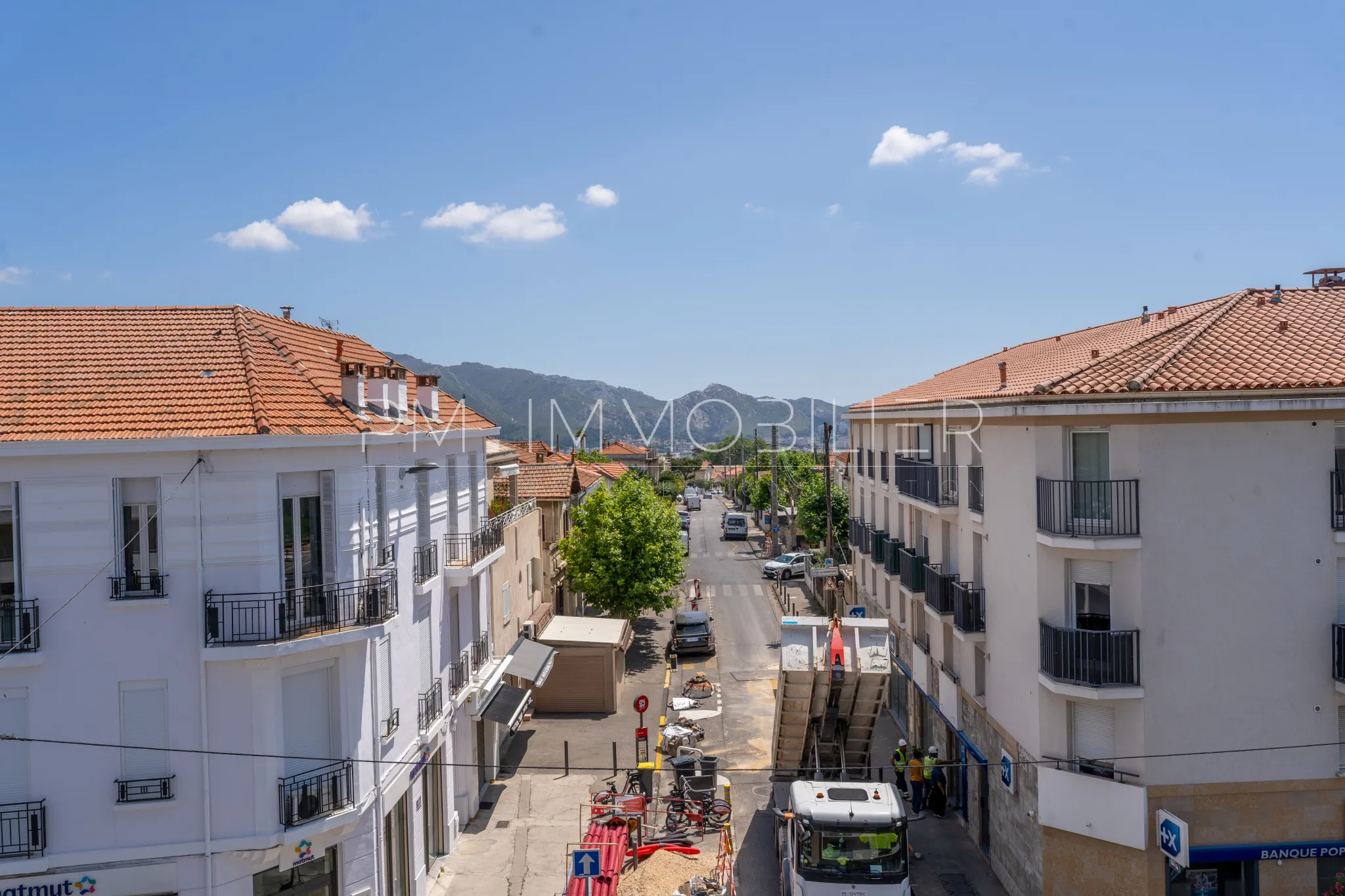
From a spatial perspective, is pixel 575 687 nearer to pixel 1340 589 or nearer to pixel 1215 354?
pixel 1215 354

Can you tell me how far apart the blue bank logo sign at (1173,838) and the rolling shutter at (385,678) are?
42.4 ft

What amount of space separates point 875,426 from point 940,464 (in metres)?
9.07

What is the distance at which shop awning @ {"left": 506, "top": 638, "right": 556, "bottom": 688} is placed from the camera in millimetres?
24703

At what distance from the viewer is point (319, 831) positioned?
13.5m

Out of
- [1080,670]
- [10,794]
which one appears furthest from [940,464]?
[10,794]

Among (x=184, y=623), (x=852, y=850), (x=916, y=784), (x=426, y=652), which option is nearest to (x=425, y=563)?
(x=426, y=652)

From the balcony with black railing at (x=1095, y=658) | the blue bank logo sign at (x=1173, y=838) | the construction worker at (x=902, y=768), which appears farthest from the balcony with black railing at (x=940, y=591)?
the blue bank logo sign at (x=1173, y=838)

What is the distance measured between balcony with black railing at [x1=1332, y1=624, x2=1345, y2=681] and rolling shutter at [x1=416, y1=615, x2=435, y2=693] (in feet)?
52.8

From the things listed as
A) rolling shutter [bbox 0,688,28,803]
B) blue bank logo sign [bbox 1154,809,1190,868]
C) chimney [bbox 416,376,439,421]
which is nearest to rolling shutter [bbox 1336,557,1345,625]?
blue bank logo sign [bbox 1154,809,1190,868]

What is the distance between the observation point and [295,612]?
13461 mm

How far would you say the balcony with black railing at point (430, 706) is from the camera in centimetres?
1774

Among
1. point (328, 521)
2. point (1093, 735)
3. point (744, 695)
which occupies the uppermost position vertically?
point (328, 521)

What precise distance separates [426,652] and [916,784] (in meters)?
12.7

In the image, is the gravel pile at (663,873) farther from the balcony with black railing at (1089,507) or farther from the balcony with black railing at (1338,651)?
the balcony with black railing at (1338,651)
